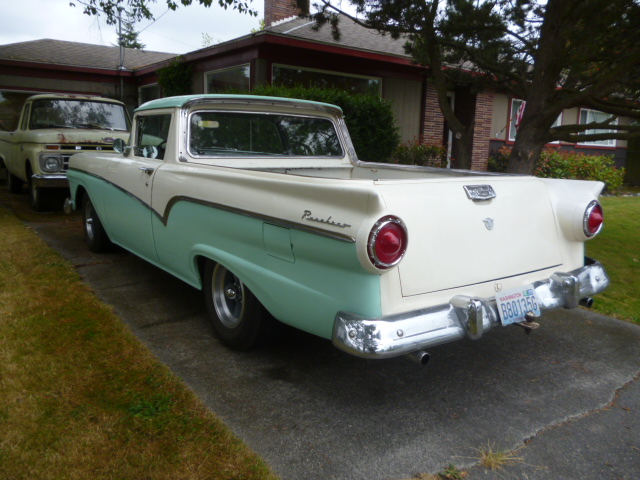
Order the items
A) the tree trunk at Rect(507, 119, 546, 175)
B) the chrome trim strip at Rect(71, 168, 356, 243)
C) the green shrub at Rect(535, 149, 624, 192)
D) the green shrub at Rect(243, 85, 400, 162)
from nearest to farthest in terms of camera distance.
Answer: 1. the chrome trim strip at Rect(71, 168, 356, 243)
2. the tree trunk at Rect(507, 119, 546, 175)
3. the green shrub at Rect(243, 85, 400, 162)
4. the green shrub at Rect(535, 149, 624, 192)

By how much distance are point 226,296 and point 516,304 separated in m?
1.82

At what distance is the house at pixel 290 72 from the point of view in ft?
36.5

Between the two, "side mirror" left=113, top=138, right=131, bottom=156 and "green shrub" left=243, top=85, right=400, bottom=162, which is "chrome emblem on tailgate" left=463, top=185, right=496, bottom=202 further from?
"green shrub" left=243, top=85, right=400, bottom=162

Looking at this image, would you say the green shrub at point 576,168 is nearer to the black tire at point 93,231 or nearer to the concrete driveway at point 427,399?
the concrete driveway at point 427,399

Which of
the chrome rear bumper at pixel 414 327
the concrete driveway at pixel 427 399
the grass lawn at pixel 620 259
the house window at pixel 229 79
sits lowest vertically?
the concrete driveway at pixel 427 399

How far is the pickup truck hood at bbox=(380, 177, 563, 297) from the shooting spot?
259 centimetres

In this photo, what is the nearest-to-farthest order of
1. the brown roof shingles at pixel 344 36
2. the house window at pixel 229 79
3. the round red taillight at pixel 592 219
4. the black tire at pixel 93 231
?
the round red taillight at pixel 592 219 < the black tire at pixel 93 231 < the brown roof shingles at pixel 344 36 < the house window at pixel 229 79

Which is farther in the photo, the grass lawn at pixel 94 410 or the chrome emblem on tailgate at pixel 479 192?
the chrome emblem on tailgate at pixel 479 192

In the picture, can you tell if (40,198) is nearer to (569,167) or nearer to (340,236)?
(340,236)

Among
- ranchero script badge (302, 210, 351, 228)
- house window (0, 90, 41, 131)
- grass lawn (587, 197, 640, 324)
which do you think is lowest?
grass lawn (587, 197, 640, 324)

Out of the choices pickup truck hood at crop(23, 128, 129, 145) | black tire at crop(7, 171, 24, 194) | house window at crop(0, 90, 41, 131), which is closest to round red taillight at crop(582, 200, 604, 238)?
pickup truck hood at crop(23, 128, 129, 145)

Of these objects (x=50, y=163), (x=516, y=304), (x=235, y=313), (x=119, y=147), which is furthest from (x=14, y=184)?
(x=516, y=304)

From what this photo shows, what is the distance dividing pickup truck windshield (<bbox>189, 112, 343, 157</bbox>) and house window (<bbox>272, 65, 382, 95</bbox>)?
625 cm

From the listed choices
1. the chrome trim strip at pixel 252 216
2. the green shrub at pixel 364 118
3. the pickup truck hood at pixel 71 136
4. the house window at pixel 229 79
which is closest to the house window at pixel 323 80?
the house window at pixel 229 79
